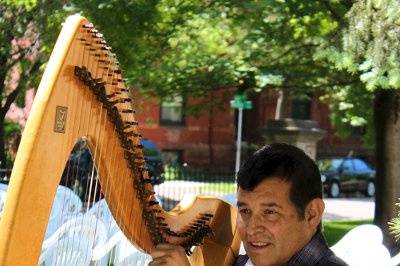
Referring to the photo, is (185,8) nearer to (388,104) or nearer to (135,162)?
(388,104)

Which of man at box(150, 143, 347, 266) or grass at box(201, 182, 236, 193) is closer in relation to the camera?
man at box(150, 143, 347, 266)

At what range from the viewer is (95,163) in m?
1.96

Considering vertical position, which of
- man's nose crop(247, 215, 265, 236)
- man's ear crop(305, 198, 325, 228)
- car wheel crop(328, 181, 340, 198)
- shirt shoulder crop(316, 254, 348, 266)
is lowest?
car wheel crop(328, 181, 340, 198)

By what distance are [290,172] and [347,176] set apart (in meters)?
18.2

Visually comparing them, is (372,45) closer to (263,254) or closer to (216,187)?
(263,254)

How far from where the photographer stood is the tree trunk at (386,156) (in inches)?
249

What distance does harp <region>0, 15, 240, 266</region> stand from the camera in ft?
4.75

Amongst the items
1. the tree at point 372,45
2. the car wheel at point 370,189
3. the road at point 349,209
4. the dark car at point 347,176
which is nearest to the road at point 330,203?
the road at point 349,209

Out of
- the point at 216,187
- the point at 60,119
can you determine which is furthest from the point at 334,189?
the point at 60,119

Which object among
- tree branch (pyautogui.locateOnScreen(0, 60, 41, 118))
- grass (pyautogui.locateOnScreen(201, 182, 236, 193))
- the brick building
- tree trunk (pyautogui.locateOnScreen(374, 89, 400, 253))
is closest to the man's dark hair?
tree trunk (pyautogui.locateOnScreen(374, 89, 400, 253))

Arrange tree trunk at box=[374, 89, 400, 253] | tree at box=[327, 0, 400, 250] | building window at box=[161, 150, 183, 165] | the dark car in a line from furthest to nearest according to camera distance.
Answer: building window at box=[161, 150, 183, 165]
the dark car
tree trunk at box=[374, 89, 400, 253]
tree at box=[327, 0, 400, 250]

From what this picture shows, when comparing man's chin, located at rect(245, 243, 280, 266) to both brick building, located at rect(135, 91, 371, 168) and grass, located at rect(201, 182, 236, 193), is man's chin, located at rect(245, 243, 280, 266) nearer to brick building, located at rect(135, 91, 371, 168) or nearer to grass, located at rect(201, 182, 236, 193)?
grass, located at rect(201, 182, 236, 193)

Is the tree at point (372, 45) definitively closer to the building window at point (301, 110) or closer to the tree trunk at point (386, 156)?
the tree trunk at point (386, 156)

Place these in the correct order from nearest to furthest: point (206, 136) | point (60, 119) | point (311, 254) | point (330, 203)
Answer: point (60, 119), point (311, 254), point (330, 203), point (206, 136)
